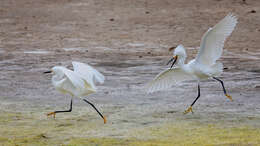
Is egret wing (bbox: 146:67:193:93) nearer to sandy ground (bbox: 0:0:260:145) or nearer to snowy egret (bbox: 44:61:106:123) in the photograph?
sandy ground (bbox: 0:0:260:145)

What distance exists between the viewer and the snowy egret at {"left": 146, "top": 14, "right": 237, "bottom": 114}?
8.48m

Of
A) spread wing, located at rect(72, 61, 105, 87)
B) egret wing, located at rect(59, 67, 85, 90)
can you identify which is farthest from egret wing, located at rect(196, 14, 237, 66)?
egret wing, located at rect(59, 67, 85, 90)

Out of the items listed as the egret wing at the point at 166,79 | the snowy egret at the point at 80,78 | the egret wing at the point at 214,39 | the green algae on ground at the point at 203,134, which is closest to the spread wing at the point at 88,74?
the snowy egret at the point at 80,78

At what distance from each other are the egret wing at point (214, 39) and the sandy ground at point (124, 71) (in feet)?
2.59

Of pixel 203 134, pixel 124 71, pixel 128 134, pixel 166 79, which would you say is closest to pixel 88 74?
pixel 128 134

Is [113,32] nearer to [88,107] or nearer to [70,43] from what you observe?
[70,43]

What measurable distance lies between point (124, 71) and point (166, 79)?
2.91 metres

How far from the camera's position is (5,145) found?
724 cm

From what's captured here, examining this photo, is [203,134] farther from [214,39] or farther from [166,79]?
[166,79]

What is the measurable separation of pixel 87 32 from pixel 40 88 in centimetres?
614

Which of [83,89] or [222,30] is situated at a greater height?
[222,30]

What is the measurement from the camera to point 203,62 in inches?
353

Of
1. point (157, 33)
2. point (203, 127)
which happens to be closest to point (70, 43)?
point (157, 33)

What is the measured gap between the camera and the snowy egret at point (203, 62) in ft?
27.8
